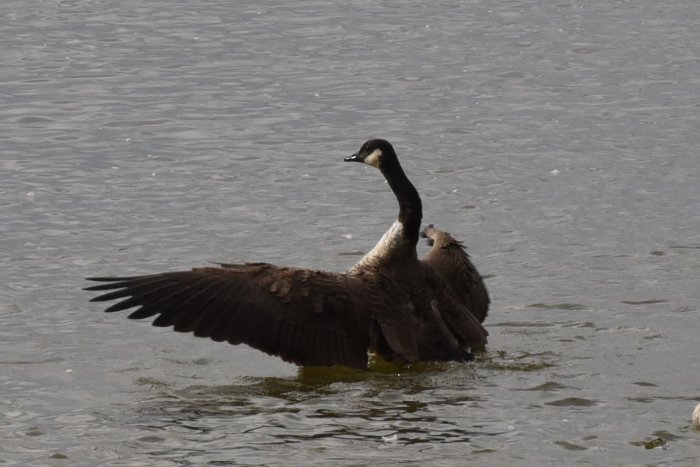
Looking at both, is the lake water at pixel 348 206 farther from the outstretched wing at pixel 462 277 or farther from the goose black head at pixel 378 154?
the goose black head at pixel 378 154

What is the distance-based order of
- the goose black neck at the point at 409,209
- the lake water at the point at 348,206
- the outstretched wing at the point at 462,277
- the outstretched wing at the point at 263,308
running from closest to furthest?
the lake water at the point at 348,206
the outstretched wing at the point at 263,308
the goose black neck at the point at 409,209
the outstretched wing at the point at 462,277

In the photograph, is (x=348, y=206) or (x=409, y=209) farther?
(x=348, y=206)

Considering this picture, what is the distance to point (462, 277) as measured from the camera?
12297mm

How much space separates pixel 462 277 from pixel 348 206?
3.59 meters

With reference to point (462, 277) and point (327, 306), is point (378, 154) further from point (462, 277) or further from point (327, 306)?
point (327, 306)

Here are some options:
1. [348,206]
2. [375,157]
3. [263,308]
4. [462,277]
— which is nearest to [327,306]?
[263,308]

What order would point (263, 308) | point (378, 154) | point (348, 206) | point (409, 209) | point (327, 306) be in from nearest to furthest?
point (263, 308), point (327, 306), point (409, 209), point (378, 154), point (348, 206)

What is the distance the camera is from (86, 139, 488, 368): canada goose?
10.7m

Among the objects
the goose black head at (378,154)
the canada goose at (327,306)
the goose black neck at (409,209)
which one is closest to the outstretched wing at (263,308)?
the canada goose at (327,306)

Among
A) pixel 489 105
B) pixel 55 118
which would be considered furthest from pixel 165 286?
pixel 489 105

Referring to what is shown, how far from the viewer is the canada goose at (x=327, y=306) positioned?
1072 centimetres

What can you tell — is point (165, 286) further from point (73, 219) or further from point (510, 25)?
point (510, 25)

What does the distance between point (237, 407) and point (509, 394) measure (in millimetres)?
1884

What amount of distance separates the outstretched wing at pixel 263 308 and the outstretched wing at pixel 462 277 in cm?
129
